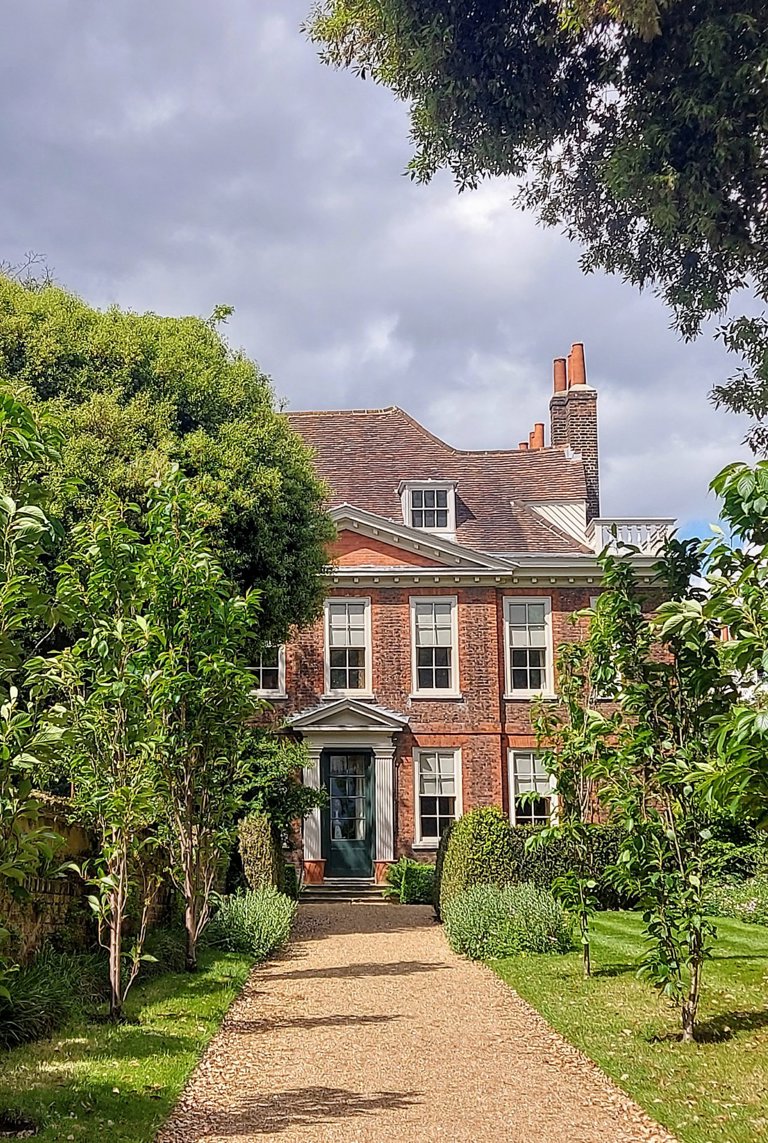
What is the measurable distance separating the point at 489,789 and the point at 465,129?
1738cm

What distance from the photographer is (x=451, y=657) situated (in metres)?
25.0

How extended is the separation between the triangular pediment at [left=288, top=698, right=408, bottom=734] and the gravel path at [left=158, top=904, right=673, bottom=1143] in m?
11.7

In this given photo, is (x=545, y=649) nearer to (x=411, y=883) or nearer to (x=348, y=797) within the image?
(x=348, y=797)

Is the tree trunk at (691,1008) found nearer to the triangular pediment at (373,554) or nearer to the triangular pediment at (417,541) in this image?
the triangular pediment at (417,541)

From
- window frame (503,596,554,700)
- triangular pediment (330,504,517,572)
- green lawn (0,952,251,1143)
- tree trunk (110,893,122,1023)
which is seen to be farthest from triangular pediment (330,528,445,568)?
tree trunk (110,893,122,1023)

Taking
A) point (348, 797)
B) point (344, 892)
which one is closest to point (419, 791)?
point (348, 797)

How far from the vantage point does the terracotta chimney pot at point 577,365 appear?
97.2 feet

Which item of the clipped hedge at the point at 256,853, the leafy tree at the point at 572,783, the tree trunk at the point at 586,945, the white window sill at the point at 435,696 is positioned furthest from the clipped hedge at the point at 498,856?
the white window sill at the point at 435,696

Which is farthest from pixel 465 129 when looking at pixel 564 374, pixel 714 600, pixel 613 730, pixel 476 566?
pixel 564 374

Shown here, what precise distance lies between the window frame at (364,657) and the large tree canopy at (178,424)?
27.0 ft

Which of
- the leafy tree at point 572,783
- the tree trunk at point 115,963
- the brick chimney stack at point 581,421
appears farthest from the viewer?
the brick chimney stack at point 581,421

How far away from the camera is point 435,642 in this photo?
25.1 m

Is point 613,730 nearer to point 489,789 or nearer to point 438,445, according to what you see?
point 489,789

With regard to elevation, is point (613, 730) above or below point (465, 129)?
below
